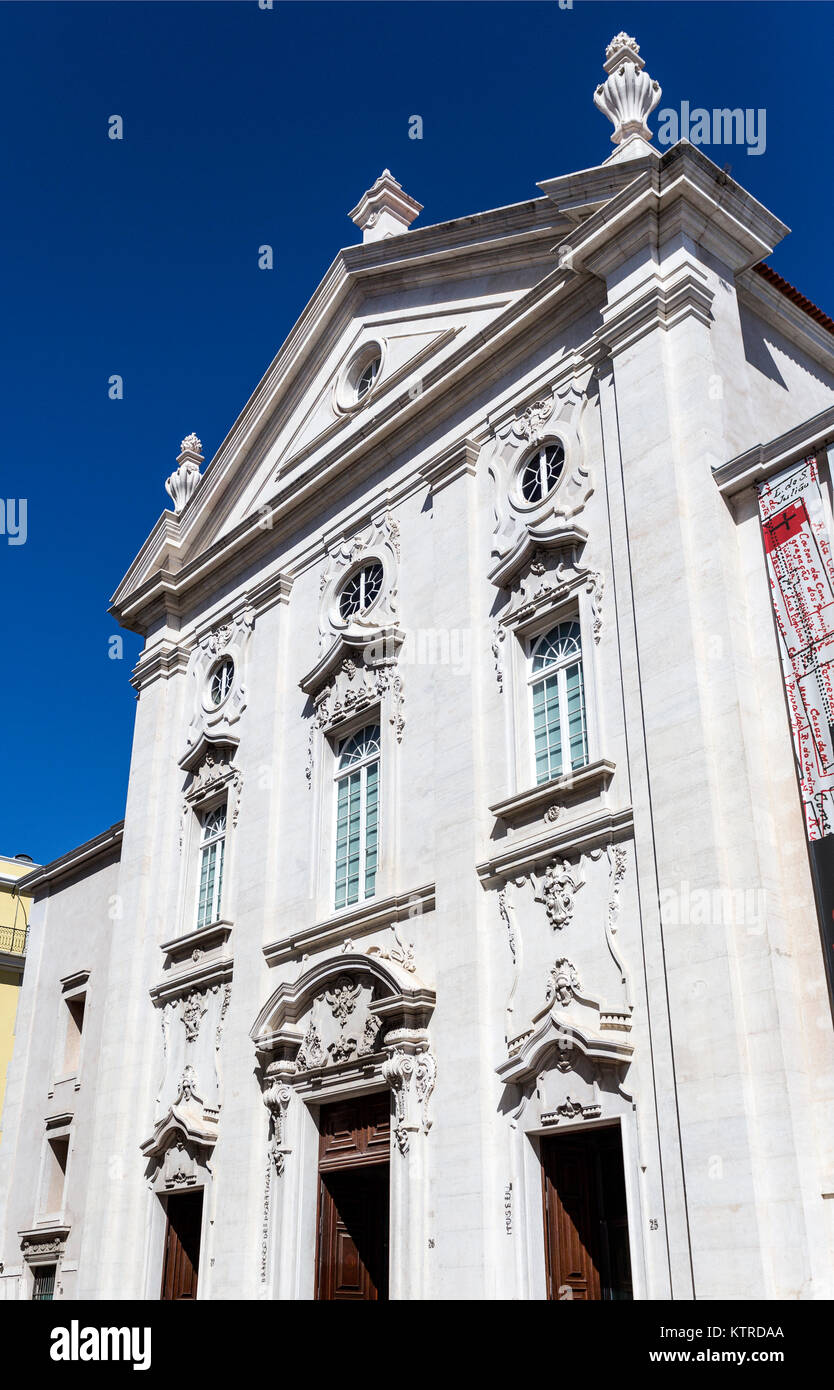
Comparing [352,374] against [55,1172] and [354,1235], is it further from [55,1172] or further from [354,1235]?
[55,1172]

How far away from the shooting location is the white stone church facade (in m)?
12.4

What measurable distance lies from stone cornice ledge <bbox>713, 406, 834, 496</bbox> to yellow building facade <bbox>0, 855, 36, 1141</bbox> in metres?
23.7

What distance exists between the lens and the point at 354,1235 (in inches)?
647

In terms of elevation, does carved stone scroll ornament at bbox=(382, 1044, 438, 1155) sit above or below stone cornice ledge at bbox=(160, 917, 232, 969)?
below

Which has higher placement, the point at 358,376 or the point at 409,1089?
the point at 358,376

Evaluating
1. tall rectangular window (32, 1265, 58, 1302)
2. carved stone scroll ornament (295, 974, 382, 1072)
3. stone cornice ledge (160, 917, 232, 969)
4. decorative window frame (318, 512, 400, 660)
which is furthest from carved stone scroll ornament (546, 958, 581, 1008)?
tall rectangular window (32, 1265, 58, 1302)

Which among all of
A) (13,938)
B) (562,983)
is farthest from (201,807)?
(13,938)

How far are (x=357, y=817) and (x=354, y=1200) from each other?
A: 16.8 feet

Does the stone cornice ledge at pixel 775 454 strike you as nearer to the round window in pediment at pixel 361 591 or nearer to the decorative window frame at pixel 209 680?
the round window in pediment at pixel 361 591

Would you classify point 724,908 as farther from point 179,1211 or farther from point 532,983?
point 179,1211

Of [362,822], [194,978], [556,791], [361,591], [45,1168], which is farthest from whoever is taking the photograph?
[45,1168]

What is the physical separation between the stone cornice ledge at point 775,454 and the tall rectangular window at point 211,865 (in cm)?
1061

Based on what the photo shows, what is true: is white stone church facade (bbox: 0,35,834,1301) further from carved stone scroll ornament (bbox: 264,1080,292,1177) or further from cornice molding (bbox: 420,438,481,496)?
carved stone scroll ornament (bbox: 264,1080,292,1177)

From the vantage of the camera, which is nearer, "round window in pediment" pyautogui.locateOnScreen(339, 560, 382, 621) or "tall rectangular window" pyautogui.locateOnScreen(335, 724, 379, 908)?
"tall rectangular window" pyautogui.locateOnScreen(335, 724, 379, 908)
